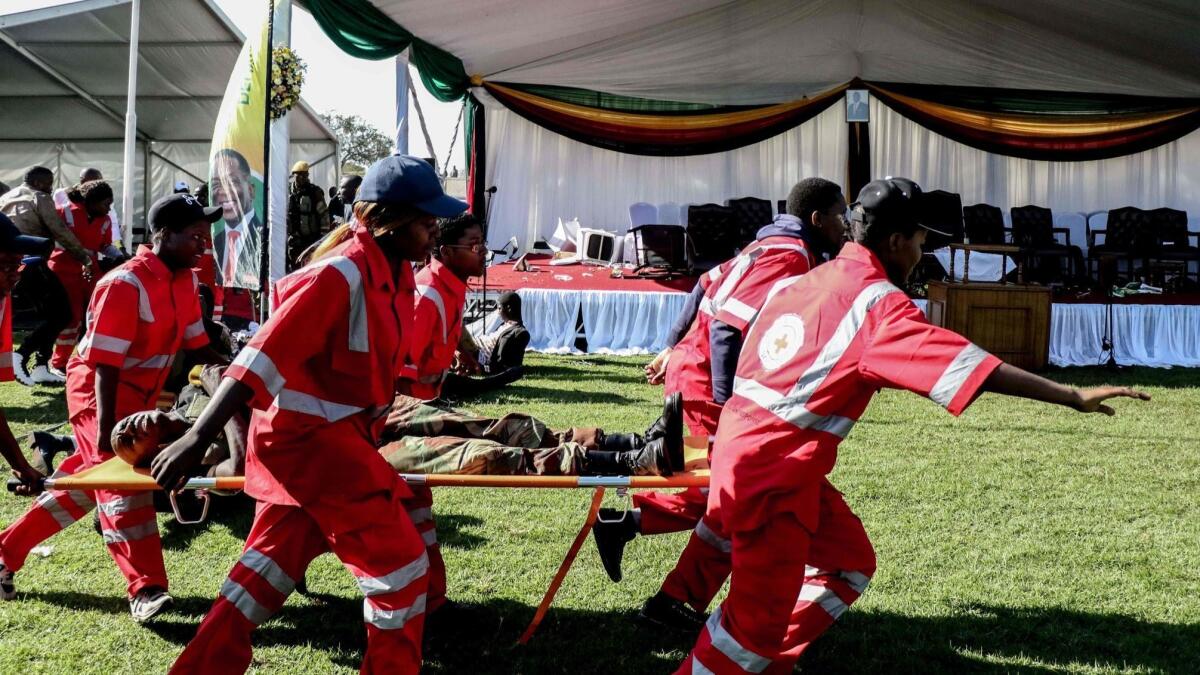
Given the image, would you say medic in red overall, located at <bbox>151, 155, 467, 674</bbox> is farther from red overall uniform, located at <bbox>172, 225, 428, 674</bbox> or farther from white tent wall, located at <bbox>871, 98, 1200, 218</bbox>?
white tent wall, located at <bbox>871, 98, 1200, 218</bbox>

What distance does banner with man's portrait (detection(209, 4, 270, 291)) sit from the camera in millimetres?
7867

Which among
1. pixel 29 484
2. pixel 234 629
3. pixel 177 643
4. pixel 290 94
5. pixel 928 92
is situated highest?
pixel 928 92

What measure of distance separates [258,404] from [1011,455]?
5414mm

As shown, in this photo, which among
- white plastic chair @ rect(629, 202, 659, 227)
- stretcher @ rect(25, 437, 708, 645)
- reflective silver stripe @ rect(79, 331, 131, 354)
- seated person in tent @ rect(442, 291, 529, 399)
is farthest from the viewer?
white plastic chair @ rect(629, 202, 659, 227)

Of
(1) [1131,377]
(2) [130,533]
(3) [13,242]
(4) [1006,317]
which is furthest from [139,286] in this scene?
(1) [1131,377]

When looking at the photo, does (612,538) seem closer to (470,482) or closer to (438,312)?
(470,482)

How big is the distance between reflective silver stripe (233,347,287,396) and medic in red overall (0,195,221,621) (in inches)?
55.6

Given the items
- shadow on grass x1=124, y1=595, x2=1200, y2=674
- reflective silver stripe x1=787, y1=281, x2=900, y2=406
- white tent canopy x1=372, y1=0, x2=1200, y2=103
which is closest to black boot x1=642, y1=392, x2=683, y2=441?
shadow on grass x1=124, y1=595, x2=1200, y2=674

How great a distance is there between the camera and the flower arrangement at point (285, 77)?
7.91 meters

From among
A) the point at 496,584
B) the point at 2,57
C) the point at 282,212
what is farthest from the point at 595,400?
the point at 2,57

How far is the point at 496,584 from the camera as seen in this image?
4.19 m

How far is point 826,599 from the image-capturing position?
9.88 feet

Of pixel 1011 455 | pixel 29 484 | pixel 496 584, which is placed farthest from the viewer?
pixel 1011 455

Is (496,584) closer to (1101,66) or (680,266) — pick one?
(680,266)
